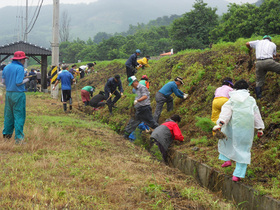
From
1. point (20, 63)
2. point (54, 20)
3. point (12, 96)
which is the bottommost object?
point (12, 96)

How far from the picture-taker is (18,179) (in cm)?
461

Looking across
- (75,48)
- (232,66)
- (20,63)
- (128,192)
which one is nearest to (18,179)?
(128,192)

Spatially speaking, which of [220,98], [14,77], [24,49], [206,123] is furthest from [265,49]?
[24,49]

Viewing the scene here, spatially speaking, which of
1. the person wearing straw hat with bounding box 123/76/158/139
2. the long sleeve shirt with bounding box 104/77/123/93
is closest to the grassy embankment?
the long sleeve shirt with bounding box 104/77/123/93

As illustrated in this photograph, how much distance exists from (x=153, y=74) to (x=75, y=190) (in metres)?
11.3

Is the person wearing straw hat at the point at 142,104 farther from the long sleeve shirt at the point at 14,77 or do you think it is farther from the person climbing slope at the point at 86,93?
the person climbing slope at the point at 86,93

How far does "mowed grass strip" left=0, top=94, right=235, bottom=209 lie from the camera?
4.06 meters

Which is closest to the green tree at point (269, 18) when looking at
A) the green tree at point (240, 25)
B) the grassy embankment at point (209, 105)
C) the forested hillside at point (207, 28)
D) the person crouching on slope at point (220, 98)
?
the forested hillside at point (207, 28)

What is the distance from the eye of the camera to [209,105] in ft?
29.8

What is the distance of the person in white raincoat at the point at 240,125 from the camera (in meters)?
5.18

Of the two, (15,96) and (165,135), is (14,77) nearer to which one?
(15,96)

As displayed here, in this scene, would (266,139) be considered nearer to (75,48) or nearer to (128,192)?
(128,192)

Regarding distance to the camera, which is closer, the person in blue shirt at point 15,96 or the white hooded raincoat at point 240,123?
the white hooded raincoat at point 240,123

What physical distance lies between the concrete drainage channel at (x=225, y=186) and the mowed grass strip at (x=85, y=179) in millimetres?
278
